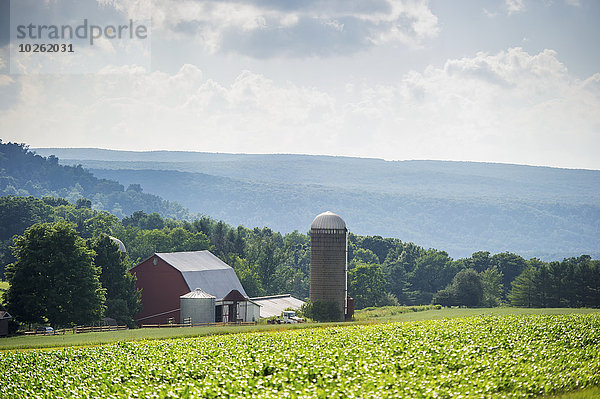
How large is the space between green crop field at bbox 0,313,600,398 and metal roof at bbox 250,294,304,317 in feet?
122

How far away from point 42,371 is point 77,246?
25953mm

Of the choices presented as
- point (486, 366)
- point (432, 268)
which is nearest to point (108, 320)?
point (486, 366)

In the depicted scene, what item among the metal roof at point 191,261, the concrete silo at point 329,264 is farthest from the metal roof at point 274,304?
the concrete silo at point 329,264

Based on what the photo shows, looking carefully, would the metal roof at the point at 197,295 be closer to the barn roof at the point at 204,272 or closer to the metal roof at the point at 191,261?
the barn roof at the point at 204,272

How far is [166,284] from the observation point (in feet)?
227

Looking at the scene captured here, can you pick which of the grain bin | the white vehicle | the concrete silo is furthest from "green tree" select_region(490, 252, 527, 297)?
the grain bin

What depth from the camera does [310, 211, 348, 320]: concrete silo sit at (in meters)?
67.5

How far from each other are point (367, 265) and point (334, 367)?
276 ft

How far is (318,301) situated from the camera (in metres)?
67.2

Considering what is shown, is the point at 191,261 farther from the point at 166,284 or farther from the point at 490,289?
the point at 490,289

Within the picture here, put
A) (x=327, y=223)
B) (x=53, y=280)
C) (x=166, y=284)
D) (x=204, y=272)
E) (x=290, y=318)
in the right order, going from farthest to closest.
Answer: (x=204, y=272) → (x=166, y=284) → (x=327, y=223) → (x=290, y=318) → (x=53, y=280)

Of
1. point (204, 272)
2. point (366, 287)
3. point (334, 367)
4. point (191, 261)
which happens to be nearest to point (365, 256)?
point (366, 287)

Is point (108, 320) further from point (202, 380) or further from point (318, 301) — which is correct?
point (202, 380)

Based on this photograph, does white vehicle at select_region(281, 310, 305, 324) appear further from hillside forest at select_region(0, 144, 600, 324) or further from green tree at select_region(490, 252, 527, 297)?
green tree at select_region(490, 252, 527, 297)
